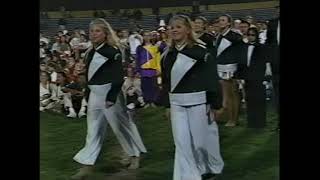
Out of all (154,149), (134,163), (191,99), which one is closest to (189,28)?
(191,99)

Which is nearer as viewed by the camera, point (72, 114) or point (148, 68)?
point (148, 68)

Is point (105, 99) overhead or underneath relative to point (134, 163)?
overhead

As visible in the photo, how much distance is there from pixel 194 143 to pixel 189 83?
0.49 m

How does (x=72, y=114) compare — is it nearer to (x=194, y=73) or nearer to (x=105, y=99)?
(x=105, y=99)

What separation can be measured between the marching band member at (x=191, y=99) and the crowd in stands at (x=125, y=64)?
0.10 meters

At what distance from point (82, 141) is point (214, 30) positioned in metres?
1.42

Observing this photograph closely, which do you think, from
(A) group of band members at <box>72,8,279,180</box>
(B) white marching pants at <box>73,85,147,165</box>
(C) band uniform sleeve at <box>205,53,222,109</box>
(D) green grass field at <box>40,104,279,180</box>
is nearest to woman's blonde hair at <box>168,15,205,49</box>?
(A) group of band members at <box>72,8,279,180</box>

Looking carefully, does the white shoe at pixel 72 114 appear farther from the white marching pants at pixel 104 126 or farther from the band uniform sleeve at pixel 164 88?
the band uniform sleeve at pixel 164 88

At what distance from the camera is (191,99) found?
544 cm

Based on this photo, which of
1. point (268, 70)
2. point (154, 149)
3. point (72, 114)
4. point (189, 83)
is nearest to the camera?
point (268, 70)

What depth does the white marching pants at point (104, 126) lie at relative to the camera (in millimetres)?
5590

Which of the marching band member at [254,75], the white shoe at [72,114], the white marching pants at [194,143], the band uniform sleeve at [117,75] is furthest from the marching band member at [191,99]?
the white shoe at [72,114]
